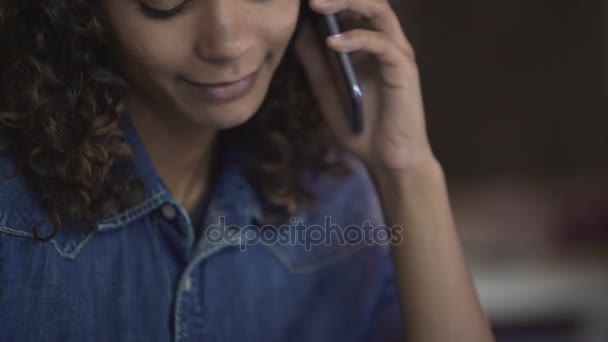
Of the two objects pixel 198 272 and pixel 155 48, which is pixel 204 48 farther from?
pixel 198 272

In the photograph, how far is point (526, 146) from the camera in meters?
2.01

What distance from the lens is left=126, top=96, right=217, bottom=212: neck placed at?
99 cm

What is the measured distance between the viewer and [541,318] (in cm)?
184

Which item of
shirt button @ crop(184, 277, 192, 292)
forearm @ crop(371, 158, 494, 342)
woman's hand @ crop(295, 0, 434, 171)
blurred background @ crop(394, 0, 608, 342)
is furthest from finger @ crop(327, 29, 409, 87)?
blurred background @ crop(394, 0, 608, 342)

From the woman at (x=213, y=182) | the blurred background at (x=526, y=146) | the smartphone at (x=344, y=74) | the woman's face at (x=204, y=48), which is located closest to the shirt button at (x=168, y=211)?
the woman at (x=213, y=182)

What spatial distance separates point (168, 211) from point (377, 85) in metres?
0.30

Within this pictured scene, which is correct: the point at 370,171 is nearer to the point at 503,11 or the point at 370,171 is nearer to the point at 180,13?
the point at 180,13

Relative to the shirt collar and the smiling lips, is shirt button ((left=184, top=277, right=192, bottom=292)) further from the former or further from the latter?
the smiling lips

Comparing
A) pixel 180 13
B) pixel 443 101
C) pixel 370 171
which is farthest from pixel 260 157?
pixel 443 101

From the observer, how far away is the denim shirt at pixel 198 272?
2.87 ft

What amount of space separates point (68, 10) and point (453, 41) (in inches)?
51.1

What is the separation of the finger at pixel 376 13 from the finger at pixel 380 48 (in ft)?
0.03

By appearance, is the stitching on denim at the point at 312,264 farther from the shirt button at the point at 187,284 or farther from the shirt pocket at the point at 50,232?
the shirt pocket at the point at 50,232

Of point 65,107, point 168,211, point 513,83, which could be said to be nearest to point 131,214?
point 168,211
